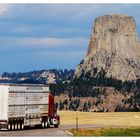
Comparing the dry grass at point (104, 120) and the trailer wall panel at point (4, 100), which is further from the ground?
the trailer wall panel at point (4, 100)

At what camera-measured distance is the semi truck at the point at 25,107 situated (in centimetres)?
4973

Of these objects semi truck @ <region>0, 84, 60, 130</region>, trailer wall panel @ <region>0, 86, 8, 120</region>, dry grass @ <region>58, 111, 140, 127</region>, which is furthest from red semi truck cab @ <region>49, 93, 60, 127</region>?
trailer wall panel @ <region>0, 86, 8, 120</region>

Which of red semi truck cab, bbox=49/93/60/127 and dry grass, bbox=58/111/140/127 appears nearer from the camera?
red semi truck cab, bbox=49/93/60/127

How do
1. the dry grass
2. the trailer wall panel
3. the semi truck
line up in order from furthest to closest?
the dry grass < the semi truck < the trailer wall panel

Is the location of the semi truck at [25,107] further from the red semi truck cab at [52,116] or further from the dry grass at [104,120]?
the dry grass at [104,120]

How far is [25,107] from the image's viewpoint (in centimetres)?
5347

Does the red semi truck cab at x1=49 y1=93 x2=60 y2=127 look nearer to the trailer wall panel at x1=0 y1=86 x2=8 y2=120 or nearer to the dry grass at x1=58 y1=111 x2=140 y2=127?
the dry grass at x1=58 y1=111 x2=140 y2=127

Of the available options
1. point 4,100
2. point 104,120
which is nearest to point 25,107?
point 4,100

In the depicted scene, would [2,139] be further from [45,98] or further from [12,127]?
[45,98]

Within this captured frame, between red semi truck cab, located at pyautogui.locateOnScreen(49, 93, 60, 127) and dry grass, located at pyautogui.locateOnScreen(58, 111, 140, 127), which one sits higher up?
red semi truck cab, located at pyautogui.locateOnScreen(49, 93, 60, 127)

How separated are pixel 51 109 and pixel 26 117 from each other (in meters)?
6.97

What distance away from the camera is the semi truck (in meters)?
49.7

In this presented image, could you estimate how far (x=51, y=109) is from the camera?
59750 millimetres

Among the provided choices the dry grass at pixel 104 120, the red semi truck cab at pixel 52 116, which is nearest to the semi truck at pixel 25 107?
the red semi truck cab at pixel 52 116
